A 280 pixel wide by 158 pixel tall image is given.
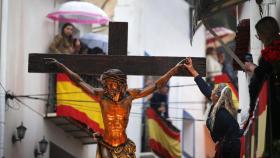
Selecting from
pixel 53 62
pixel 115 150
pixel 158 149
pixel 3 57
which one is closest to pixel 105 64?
pixel 53 62

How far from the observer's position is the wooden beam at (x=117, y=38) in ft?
31.5

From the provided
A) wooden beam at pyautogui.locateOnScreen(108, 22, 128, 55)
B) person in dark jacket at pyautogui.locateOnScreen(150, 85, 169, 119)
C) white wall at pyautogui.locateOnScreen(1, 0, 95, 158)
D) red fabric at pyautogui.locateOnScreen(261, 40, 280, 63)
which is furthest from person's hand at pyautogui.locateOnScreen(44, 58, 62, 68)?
person in dark jacket at pyautogui.locateOnScreen(150, 85, 169, 119)

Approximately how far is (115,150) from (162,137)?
12864 mm

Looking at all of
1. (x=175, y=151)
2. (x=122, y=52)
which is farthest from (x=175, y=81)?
(x=122, y=52)

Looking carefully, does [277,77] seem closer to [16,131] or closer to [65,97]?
[16,131]

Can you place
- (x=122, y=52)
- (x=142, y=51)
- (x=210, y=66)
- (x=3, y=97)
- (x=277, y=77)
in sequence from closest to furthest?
(x=277, y=77)
(x=122, y=52)
(x=3, y=97)
(x=142, y=51)
(x=210, y=66)

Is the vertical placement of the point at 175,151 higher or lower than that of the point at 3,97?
lower

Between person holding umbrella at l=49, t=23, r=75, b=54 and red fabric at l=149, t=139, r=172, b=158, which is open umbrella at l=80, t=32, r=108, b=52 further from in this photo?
red fabric at l=149, t=139, r=172, b=158

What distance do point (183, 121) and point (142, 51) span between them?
3.79 m

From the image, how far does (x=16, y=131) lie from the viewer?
16.0 m

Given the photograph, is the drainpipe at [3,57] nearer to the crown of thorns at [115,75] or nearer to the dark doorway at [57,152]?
the dark doorway at [57,152]

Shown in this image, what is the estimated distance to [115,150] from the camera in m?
8.46

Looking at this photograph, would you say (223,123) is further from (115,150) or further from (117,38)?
(117,38)

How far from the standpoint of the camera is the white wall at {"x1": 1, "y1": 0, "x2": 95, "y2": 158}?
627 inches
